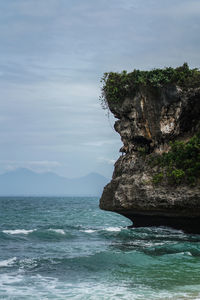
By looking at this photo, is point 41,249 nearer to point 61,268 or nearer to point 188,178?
point 61,268

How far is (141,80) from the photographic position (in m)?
20.5

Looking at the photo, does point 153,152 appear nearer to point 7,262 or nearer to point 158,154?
point 158,154

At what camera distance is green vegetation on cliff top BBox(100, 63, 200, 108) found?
20.0 metres

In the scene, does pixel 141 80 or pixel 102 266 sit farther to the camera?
pixel 141 80

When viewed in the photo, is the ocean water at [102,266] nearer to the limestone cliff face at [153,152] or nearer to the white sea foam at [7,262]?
the white sea foam at [7,262]

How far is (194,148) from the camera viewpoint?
18641 millimetres

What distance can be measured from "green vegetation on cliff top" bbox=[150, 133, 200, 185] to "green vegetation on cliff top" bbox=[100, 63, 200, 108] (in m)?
3.12

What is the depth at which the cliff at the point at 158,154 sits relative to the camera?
19.0 m

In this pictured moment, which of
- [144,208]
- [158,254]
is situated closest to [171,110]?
[144,208]

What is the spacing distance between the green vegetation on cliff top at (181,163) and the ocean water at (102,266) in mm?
3088

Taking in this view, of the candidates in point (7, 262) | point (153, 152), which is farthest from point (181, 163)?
point (7, 262)

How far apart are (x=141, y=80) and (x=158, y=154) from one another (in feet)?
13.6

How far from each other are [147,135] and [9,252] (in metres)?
9.73

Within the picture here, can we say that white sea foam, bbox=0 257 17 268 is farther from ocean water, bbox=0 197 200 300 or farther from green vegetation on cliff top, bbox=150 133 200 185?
green vegetation on cliff top, bbox=150 133 200 185
